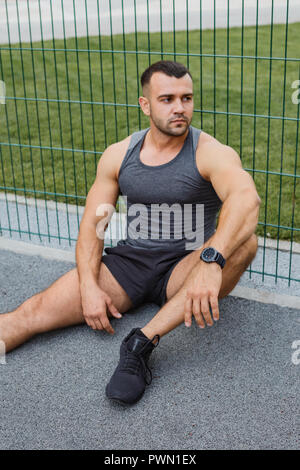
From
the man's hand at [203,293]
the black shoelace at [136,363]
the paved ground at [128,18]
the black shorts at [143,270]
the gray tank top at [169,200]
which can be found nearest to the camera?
the man's hand at [203,293]

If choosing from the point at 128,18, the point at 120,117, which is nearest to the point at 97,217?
the point at 120,117

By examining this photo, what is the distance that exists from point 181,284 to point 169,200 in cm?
41

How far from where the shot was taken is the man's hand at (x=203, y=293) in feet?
8.87

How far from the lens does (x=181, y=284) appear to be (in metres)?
3.17

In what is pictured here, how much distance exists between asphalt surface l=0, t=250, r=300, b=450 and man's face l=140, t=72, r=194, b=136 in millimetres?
1022

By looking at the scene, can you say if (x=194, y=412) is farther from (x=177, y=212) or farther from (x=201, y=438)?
(x=177, y=212)

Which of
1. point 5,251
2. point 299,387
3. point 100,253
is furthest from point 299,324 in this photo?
point 5,251

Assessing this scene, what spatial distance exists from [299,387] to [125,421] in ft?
2.56

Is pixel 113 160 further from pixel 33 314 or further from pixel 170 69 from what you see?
pixel 33 314

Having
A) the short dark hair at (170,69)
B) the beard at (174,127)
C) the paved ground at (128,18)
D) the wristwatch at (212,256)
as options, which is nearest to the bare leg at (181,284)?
the wristwatch at (212,256)

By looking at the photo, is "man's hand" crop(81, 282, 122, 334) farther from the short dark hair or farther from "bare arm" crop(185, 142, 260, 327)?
the short dark hair

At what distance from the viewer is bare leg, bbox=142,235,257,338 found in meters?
2.92

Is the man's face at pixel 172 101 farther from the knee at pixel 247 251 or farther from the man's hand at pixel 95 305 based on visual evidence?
the man's hand at pixel 95 305

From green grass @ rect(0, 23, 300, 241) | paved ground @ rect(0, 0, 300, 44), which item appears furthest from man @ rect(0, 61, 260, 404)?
paved ground @ rect(0, 0, 300, 44)
